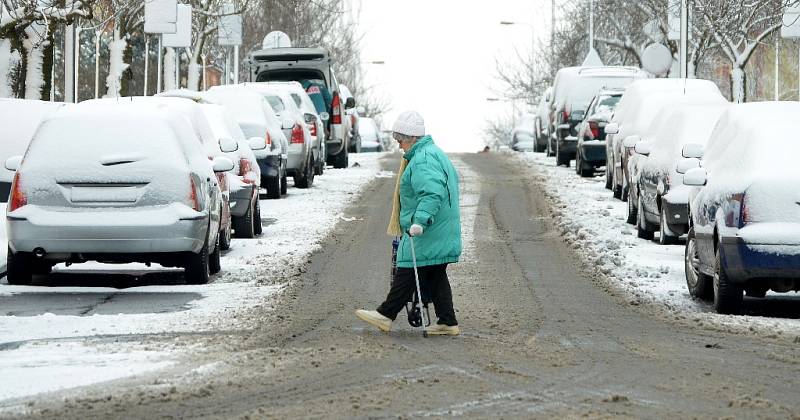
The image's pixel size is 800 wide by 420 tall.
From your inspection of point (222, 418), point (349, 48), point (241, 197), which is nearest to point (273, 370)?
point (222, 418)

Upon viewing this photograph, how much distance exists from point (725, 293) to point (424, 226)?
103 inches

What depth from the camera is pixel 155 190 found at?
46.5 feet

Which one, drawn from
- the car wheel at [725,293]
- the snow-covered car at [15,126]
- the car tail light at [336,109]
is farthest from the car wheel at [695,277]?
the car tail light at [336,109]

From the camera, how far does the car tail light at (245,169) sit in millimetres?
19328

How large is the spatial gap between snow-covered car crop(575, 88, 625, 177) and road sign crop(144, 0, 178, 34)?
293 inches

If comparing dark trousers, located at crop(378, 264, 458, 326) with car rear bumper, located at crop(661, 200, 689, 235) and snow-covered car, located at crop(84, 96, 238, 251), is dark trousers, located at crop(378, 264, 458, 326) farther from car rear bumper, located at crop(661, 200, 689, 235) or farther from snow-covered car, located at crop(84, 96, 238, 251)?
car rear bumper, located at crop(661, 200, 689, 235)

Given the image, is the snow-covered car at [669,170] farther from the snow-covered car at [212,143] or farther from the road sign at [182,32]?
the road sign at [182,32]

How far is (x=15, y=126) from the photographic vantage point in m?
21.0

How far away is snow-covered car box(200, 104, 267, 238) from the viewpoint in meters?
19.1

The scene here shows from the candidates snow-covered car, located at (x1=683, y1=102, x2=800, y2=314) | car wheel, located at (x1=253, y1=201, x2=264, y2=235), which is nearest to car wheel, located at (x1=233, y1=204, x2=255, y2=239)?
car wheel, located at (x1=253, y1=201, x2=264, y2=235)

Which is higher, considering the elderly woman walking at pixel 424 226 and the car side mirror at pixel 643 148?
the car side mirror at pixel 643 148

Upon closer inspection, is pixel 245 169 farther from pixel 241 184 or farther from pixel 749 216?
pixel 749 216

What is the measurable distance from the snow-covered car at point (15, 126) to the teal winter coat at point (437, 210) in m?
9.94

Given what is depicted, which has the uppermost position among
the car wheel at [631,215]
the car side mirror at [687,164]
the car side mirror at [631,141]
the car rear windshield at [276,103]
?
the car rear windshield at [276,103]
